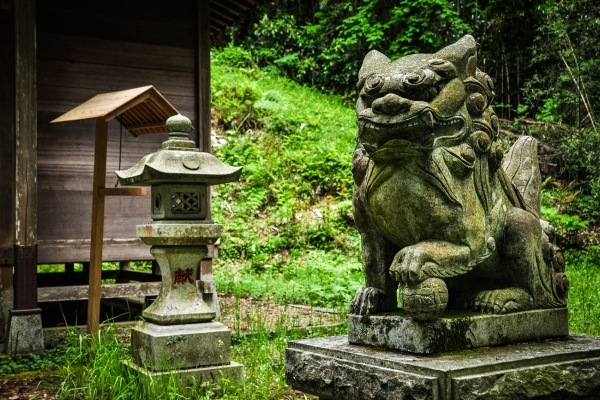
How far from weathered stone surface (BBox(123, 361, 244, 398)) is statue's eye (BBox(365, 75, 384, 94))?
284 cm

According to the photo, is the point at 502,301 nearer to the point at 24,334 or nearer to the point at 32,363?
the point at 32,363

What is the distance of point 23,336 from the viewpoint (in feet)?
20.7

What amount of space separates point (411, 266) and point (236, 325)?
15.5ft

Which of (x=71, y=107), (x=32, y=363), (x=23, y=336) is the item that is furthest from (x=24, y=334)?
(x=71, y=107)

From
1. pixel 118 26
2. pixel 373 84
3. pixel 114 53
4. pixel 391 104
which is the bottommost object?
pixel 391 104

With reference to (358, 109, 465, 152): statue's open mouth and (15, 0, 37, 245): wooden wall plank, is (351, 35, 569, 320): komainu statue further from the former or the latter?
(15, 0, 37, 245): wooden wall plank

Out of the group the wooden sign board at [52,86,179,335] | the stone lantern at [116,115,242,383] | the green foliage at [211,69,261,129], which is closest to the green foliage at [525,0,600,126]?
the green foliage at [211,69,261,129]

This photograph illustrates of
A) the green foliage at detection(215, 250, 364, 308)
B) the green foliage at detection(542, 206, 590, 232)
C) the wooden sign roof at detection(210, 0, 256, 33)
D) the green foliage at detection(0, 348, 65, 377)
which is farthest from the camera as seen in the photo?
the green foliage at detection(542, 206, 590, 232)

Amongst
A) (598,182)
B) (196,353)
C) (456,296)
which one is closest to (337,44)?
(598,182)

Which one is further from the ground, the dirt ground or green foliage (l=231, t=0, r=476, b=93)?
green foliage (l=231, t=0, r=476, b=93)

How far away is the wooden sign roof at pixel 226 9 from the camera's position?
890cm

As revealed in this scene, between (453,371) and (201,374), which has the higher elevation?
(453,371)

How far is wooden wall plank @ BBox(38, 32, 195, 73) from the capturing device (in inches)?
299

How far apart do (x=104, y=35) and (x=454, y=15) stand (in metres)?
12.3
